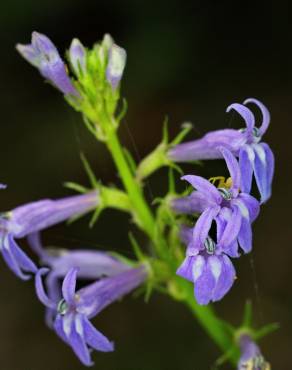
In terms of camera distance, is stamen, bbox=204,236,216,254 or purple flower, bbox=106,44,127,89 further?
purple flower, bbox=106,44,127,89

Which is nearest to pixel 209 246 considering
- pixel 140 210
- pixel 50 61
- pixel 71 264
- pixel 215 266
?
pixel 215 266

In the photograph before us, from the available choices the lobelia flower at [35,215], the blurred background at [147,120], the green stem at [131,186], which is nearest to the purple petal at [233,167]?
the green stem at [131,186]

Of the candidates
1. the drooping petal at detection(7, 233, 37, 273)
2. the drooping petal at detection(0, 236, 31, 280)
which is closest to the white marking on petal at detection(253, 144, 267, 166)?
the drooping petal at detection(7, 233, 37, 273)

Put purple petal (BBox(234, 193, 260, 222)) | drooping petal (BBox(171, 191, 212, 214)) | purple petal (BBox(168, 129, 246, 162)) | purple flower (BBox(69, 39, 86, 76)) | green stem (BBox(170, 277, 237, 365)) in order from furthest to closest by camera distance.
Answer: green stem (BBox(170, 277, 237, 365)) → purple flower (BBox(69, 39, 86, 76)) → purple petal (BBox(168, 129, 246, 162)) → drooping petal (BBox(171, 191, 212, 214)) → purple petal (BBox(234, 193, 260, 222))

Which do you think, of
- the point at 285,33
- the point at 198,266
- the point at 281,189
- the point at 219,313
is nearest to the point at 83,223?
the point at 219,313

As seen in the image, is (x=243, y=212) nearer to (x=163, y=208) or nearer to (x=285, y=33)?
(x=163, y=208)

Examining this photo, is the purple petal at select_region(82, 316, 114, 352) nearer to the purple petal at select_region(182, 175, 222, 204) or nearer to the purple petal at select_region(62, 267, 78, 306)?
the purple petal at select_region(62, 267, 78, 306)

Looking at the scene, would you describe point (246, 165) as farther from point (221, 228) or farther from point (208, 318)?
point (208, 318)
